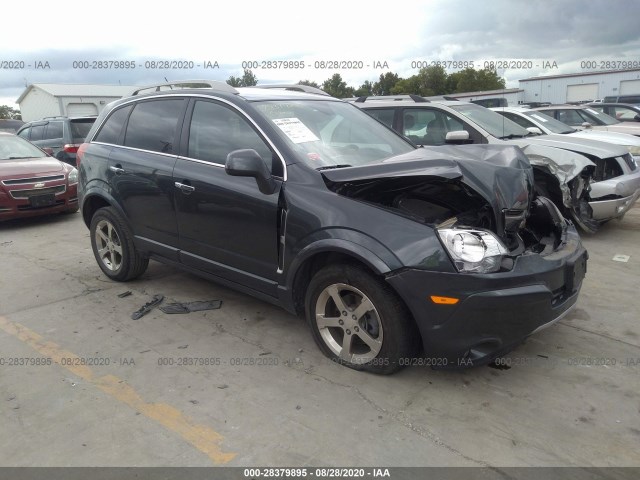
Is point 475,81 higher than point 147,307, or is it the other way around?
point 475,81

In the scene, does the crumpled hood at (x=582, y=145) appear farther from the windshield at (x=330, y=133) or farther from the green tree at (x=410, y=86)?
the green tree at (x=410, y=86)

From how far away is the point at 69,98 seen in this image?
3578 centimetres

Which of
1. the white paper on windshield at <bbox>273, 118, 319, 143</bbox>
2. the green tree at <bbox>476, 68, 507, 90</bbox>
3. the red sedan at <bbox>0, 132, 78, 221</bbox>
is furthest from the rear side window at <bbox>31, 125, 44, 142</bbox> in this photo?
the green tree at <bbox>476, 68, 507, 90</bbox>

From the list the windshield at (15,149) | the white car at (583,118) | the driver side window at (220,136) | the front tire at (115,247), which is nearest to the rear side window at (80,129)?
the windshield at (15,149)

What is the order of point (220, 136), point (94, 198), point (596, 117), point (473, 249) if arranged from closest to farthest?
point (473, 249), point (220, 136), point (94, 198), point (596, 117)

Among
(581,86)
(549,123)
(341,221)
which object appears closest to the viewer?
(341,221)

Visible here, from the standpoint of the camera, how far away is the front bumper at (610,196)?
621cm

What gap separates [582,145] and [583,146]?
45mm

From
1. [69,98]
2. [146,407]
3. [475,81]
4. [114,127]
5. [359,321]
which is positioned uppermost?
[475,81]

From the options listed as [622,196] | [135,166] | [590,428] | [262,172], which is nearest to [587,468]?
[590,428]

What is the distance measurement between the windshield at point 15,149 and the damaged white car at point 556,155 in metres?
5.90

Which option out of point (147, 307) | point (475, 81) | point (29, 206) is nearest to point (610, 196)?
point (147, 307)

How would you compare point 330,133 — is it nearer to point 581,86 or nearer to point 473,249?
point 473,249

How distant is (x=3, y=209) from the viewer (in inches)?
303
